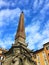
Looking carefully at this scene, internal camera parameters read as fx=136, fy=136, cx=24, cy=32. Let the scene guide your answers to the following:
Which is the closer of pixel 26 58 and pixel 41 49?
pixel 26 58

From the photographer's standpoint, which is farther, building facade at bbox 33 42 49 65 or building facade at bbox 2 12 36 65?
building facade at bbox 33 42 49 65

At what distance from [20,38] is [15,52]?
10.8ft

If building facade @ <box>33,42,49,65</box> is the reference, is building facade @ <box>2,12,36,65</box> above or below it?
below

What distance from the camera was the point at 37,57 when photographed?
49.9 metres

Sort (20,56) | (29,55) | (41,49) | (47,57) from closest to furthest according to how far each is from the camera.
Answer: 1. (20,56)
2. (29,55)
3. (47,57)
4. (41,49)

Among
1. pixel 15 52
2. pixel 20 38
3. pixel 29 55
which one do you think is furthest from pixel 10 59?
pixel 20 38

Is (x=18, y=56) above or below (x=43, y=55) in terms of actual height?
below

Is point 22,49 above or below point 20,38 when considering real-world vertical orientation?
below

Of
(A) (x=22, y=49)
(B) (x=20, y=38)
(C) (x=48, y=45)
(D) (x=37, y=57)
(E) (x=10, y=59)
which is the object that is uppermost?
(C) (x=48, y=45)

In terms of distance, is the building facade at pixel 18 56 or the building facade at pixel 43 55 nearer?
the building facade at pixel 18 56

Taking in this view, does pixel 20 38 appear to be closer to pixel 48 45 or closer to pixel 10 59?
pixel 10 59

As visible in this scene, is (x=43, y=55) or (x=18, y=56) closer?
(x=18, y=56)

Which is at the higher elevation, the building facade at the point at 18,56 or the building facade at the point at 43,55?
the building facade at the point at 43,55

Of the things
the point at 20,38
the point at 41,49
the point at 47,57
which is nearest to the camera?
the point at 20,38
